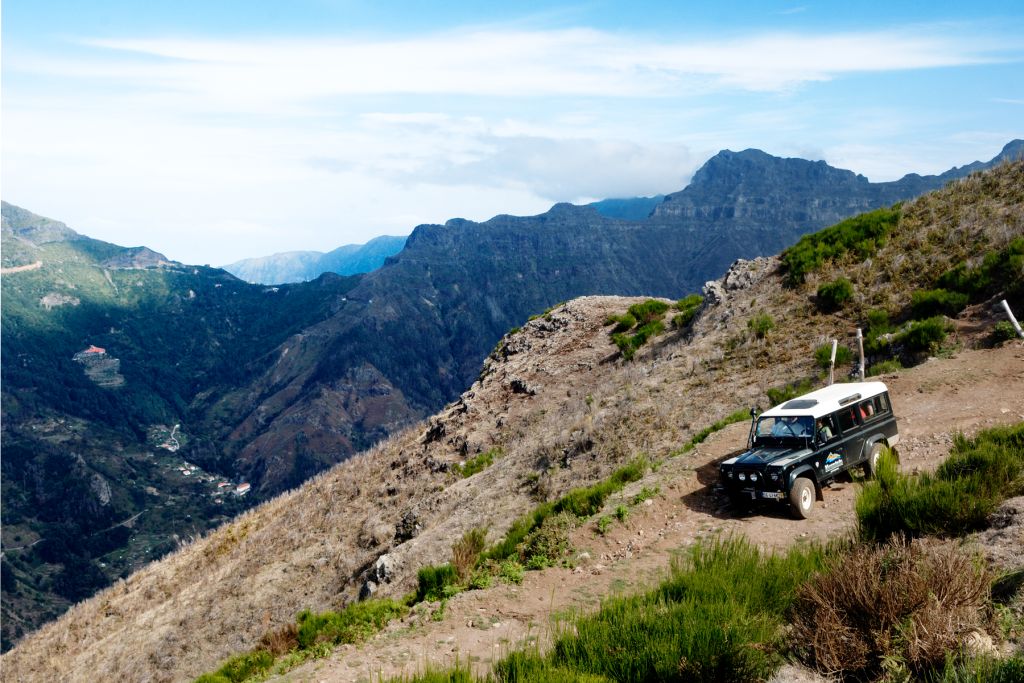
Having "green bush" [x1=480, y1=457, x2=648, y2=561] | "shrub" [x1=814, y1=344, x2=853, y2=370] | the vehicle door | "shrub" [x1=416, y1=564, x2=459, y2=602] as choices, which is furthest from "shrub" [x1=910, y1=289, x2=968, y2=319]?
"shrub" [x1=416, y1=564, x2=459, y2=602]

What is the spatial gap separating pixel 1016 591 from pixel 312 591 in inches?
764

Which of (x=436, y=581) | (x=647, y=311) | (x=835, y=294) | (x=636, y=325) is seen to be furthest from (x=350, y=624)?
(x=647, y=311)

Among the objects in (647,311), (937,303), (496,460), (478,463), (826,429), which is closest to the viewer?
(826,429)

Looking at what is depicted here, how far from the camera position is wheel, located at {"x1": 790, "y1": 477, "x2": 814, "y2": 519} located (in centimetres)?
1072

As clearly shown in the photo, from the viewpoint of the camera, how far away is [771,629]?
613cm

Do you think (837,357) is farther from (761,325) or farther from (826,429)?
(826,429)

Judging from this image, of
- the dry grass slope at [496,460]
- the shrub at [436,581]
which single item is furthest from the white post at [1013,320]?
the shrub at [436,581]

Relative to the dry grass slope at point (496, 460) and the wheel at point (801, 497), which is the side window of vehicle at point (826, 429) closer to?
the wheel at point (801, 497)

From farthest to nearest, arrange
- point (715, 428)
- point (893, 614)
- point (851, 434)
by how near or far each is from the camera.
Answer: point (715, 428) → point (851, 434) → point (893, 614)

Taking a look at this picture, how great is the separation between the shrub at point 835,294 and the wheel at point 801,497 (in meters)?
13.0

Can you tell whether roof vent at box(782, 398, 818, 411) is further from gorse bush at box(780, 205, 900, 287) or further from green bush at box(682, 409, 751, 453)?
gorse bush at box(780, 205, 900, 287)

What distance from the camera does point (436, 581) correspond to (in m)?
10.9

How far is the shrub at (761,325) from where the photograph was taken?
2194 cm

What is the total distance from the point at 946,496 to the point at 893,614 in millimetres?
3657
